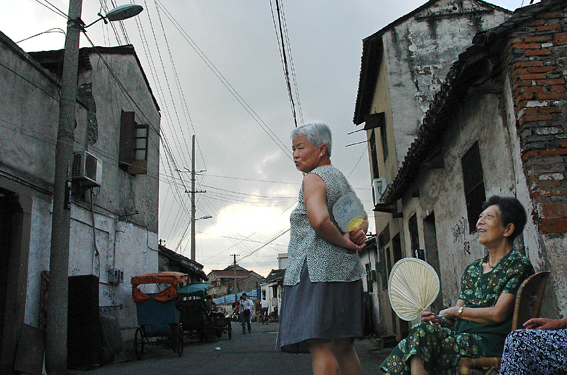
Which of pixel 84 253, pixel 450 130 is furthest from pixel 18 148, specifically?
pixel 450 130

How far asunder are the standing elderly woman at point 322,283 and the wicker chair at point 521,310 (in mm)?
670

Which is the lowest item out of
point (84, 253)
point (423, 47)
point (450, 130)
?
point (84, 253)

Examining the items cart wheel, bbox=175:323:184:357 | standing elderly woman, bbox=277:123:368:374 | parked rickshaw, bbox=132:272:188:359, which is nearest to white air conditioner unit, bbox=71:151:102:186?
parked rickshaw, bbox=132:272:188:359

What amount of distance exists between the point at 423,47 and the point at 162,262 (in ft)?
41.0

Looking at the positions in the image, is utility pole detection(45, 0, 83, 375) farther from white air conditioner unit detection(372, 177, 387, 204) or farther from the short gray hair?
white air conditioner unit detection(372, 177, 387, 204)

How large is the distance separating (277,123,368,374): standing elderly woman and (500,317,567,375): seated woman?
74 cm

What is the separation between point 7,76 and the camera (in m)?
8.02

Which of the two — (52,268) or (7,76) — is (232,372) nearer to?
(52,268)

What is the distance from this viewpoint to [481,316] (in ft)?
9.00

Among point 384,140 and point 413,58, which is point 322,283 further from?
point 384,140

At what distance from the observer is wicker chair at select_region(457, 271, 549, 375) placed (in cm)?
260

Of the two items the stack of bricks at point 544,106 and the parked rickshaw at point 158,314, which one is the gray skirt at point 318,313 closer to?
the stack of bricks at point 544,106

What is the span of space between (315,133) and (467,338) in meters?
1.46

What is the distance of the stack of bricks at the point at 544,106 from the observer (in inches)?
182
